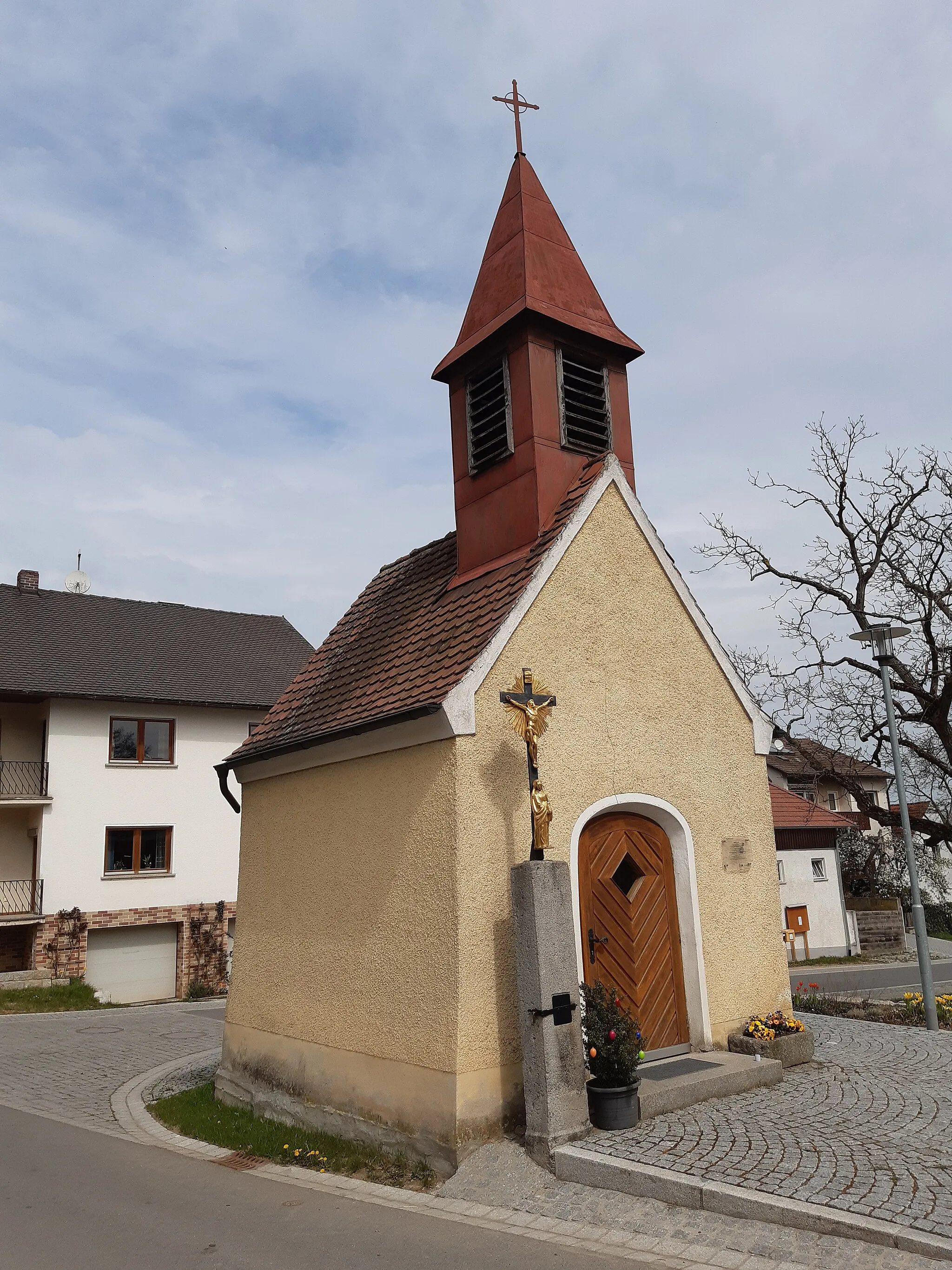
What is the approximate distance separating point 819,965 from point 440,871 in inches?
1023

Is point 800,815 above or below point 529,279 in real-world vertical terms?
below

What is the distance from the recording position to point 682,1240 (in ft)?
17.9

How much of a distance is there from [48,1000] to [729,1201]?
1927 cm

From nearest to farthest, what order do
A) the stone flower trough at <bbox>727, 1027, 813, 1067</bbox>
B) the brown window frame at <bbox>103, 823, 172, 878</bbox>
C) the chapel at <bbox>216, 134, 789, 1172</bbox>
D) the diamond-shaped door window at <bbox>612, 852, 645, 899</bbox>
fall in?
the chapel at <bbox>216, 134, 789, 1172</bbox>, the stone flower trough at <bbox>727, 1027, 813, 1067</bbox>, the diamond-shaped door window at <bbox>612, 852, 645, 899</bbox>, the brown window frame at <bbox>103, 823, 172, 878</bbox>

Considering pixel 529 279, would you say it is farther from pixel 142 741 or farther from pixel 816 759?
pixel 142 741

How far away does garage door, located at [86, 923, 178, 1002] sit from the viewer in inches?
951

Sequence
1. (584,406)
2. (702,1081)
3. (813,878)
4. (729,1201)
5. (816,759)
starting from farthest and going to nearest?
(813,878), (816,759), (584,406), (702,1081), (729,1201)

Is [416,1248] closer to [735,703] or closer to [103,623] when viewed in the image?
[735,703]

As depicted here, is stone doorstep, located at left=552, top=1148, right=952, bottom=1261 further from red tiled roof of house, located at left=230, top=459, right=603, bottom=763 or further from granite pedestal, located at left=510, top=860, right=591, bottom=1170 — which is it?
Result: red tiled roof of house, located at left=230, top=459, right=603, bottom=763

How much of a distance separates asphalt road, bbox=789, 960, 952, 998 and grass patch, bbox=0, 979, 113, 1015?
1527 centimetres

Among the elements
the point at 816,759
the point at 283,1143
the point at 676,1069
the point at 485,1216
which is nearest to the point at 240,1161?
the point at 283,1143

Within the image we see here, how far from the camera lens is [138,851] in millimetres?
25000

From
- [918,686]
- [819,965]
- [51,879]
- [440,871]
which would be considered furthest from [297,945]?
[819,965]

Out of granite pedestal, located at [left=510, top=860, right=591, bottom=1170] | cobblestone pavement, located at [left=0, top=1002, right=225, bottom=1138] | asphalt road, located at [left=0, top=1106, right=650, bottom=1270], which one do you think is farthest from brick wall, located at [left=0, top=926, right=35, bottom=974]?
granite pedestal, located at [left=510, top=860, right=591, bottom=1170]
